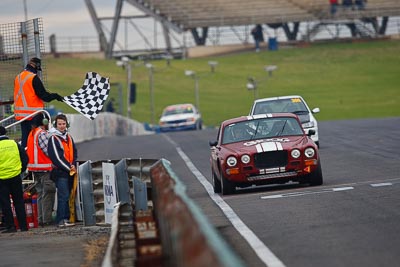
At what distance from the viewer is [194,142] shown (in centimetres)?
3681

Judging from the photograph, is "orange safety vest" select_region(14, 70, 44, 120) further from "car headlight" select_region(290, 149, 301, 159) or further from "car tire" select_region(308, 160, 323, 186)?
"car tire" select_region(308, 160, 323, 186)

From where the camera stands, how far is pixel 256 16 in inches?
4331

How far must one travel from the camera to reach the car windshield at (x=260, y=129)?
1807cm

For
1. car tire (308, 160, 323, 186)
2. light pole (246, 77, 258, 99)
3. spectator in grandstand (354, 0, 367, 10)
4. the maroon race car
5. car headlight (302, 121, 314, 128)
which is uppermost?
spectator in grandstand (354, 0, 367, 10)

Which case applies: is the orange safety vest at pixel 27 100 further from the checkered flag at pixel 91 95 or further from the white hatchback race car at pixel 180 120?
the white hatchback race car at pixel 180 120

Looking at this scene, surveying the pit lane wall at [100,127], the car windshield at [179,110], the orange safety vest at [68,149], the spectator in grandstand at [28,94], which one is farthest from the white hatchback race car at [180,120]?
the orange safety vest at [68,149]

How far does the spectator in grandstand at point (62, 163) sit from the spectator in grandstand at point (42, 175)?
404 millimetres

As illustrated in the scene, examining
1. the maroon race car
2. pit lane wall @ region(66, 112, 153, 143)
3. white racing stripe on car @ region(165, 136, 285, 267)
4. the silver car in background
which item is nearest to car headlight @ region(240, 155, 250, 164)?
the maroon race car

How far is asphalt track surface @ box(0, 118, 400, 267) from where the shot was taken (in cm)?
968

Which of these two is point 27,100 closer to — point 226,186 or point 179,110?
point 226,186

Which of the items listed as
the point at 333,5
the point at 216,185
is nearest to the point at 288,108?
the point at 216,185

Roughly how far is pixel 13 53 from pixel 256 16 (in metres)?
91.5

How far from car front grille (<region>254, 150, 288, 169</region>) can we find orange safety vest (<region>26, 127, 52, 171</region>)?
10.5 feet

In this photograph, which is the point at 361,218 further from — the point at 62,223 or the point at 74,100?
the point at 74,100
